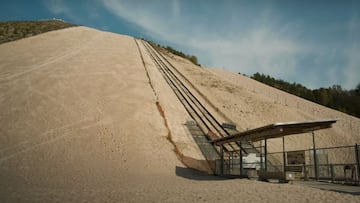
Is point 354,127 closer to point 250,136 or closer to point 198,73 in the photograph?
point 198,73

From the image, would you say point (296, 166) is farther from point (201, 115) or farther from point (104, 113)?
point (104, 113)

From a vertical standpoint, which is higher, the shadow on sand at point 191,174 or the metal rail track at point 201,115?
the metal rail track at point 201,115

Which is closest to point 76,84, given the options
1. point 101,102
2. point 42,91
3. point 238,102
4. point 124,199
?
point 42,91

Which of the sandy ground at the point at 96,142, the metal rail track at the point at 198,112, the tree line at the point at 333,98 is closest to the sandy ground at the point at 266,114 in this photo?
the metal rail track at the point at 198,112

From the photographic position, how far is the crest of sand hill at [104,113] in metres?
14.5

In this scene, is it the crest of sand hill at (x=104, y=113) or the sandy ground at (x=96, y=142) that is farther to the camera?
the crest of sand hill at (x=104, y=113)

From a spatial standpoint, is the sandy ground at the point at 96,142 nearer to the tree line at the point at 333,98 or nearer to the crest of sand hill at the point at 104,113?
the crest of sand hill at the point at 104,113

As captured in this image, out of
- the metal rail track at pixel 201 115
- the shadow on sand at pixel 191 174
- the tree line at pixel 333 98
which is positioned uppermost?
the tree line at pixel 333 98

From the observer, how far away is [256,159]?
14.6m

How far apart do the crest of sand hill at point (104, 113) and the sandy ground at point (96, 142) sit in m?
0.06

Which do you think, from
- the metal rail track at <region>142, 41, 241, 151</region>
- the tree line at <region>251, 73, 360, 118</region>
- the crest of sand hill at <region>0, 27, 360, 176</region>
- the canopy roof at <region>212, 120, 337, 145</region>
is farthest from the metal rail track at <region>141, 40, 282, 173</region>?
the tree line at <region>251, 73, 360, 118</region>

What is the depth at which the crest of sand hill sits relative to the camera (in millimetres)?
14492

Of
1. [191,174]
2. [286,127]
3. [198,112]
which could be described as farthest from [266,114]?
[286,127]

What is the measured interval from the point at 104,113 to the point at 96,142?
3171 mm
